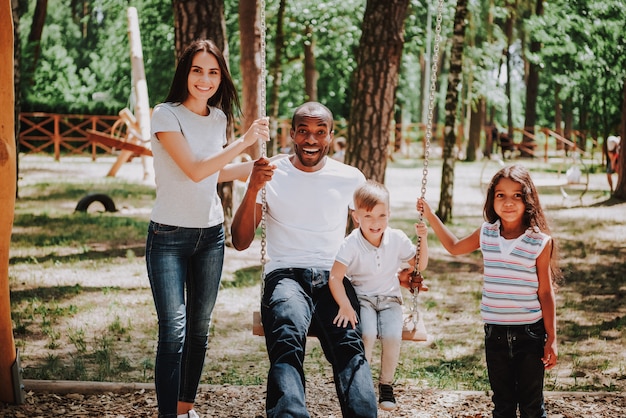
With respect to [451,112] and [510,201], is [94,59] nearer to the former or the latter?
[451,112]

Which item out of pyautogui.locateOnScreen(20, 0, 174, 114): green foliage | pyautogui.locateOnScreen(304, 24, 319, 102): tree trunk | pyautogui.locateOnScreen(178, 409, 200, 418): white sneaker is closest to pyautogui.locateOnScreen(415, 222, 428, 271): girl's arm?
pyautogui.locateOnScreen(178, 409, 200, 418): white sneaker

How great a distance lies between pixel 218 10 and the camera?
7.75 meters

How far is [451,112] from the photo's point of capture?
36.8ft

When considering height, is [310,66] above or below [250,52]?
above

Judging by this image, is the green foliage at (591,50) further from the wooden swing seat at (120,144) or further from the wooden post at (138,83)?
the wooden post at (138,83)

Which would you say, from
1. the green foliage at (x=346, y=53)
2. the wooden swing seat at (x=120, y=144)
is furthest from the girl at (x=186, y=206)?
the green foliage at (x=346, y=53)

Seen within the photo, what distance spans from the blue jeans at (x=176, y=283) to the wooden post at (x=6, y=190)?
1025mm

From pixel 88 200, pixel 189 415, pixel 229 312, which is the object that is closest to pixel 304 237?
pixel 189 415

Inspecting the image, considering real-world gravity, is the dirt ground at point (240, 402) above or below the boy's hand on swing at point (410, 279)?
below

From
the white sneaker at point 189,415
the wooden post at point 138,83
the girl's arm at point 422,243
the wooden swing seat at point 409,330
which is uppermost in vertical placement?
the wooden post at point 138,83

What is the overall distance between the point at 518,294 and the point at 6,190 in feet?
8.20

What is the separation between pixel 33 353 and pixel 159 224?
2.43 metres

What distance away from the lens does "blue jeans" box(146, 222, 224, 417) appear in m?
3.16

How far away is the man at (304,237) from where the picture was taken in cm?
320
